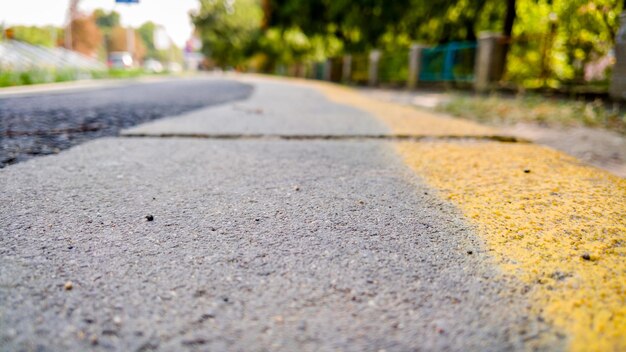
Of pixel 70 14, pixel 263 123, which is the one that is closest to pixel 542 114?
pixel 263 123

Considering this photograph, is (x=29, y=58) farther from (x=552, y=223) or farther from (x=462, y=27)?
(x=552, y=223)

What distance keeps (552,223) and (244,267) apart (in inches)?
43.4

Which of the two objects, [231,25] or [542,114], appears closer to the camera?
[542,114]

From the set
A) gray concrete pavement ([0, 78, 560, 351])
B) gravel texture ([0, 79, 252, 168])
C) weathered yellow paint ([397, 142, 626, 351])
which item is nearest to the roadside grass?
weathered yellow paint ([397, 142, 626, 351])

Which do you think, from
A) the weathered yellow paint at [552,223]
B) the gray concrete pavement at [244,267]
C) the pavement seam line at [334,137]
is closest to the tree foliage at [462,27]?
the pavement seam line at [334,137]

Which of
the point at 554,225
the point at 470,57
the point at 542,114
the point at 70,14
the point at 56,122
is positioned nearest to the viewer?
the point at 554,225

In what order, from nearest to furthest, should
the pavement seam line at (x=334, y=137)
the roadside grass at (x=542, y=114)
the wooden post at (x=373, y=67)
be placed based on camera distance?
the pavement seam line at (x=334, y=137)
the roadside grass at (x=542, y=114)
the wooden post at (x=373, y=67)

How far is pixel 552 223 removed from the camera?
142 centimetres

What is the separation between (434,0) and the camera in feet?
44.2

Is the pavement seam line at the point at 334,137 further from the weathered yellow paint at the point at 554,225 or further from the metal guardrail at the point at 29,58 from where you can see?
the metal guardrail at the point at 29,58

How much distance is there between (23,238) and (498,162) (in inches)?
90.2

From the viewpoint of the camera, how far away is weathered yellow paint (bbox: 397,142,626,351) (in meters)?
0.92

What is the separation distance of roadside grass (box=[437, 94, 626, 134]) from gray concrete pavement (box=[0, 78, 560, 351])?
11.7 ft

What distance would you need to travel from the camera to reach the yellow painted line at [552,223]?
3.03ft
